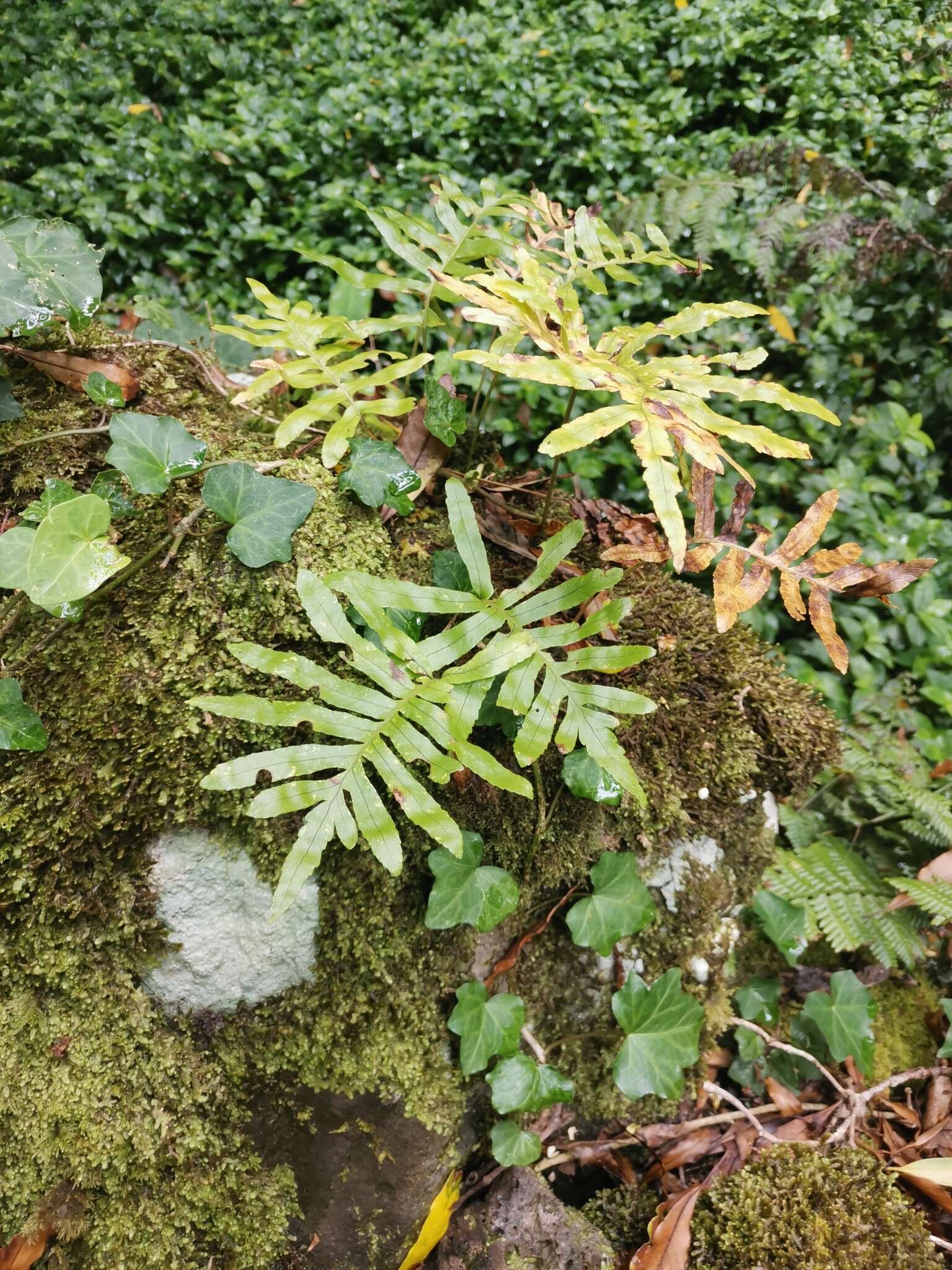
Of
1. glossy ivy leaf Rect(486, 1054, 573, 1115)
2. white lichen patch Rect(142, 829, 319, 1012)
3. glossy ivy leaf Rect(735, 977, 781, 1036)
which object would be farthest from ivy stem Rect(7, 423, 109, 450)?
glossy ivy leaf Rect(735, 977, 781, 1036)

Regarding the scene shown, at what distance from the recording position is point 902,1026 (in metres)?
2.38

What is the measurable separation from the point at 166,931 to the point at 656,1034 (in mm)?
1239

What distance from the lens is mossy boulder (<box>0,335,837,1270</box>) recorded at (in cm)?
161

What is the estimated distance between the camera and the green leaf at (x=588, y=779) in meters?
1.71

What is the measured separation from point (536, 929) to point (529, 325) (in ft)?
4.78

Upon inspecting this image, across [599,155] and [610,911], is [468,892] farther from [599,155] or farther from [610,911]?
[599,155]

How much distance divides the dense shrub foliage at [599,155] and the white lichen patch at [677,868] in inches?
49.5

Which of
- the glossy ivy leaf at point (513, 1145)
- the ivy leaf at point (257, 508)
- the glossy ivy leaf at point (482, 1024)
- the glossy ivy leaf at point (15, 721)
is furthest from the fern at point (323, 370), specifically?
the glossy ivy leaf at point (513, 1145)

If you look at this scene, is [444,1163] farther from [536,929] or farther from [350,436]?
[350,436]

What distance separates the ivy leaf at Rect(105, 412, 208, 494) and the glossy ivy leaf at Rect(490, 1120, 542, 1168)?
172 cm

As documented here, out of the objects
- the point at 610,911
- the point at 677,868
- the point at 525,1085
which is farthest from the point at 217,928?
the point at 677,868

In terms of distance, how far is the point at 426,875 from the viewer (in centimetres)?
176

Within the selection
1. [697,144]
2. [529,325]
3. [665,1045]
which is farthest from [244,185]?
[665,1045]

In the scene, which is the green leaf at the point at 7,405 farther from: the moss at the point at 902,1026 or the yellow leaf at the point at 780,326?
the yellow leaf at the point at 780,326
